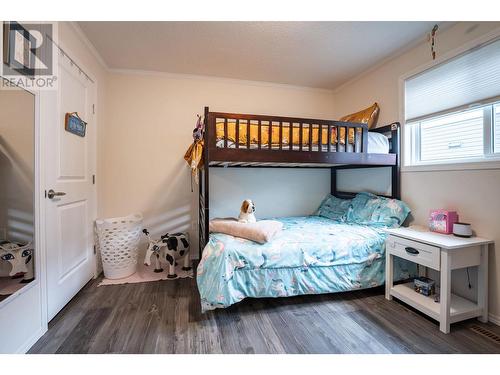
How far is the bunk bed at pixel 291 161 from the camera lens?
5.47 ft

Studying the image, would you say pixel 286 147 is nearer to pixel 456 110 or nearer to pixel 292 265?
pixel 292 265

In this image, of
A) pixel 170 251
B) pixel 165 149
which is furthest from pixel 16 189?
pixel 165 149

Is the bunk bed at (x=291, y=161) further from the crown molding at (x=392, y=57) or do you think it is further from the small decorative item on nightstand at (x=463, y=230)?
the crown molding at (x=392, y=57)

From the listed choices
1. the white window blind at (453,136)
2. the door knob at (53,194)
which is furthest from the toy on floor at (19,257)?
the white window blind at (453,136)

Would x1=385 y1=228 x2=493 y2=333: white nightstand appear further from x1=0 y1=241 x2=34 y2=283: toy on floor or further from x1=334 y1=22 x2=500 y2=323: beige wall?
x1=0 y1=241 x2=34 y2=283: toy on floor

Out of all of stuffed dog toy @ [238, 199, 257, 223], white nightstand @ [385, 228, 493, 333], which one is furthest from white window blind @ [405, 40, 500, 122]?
→ stuffed dog toy @ [238, 199, 257, 223]

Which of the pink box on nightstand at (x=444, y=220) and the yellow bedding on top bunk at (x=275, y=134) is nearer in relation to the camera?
the pink box on nightstand at (x=444, y=220)

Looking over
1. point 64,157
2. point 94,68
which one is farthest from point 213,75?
point 64,157

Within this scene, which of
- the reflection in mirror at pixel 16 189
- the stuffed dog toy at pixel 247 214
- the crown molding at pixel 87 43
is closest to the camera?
the reflection in mirror at pixel 16 189

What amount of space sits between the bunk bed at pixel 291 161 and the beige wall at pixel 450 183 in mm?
235

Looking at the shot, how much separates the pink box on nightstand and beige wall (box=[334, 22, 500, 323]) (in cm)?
10

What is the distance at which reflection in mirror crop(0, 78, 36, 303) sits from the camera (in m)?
1.23

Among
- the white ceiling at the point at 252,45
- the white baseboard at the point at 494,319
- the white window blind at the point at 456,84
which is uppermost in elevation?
the white ceiling at the point at 252,45
